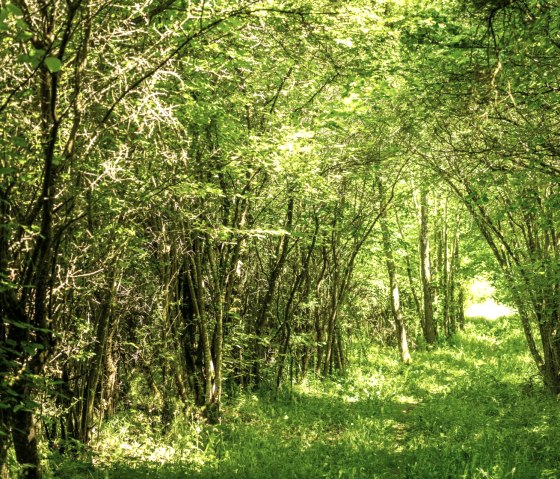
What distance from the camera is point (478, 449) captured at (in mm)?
7219

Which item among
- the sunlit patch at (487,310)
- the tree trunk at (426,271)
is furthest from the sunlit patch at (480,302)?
the tree trunk at (426,271)

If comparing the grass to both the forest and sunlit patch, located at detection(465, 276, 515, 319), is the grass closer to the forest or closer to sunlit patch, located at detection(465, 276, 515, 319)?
the forest

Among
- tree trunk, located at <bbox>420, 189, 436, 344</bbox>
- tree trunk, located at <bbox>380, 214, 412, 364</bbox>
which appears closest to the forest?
tree trunk, located at <bbox>380, 214, 412, 364</bbox>

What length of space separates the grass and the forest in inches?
2.2

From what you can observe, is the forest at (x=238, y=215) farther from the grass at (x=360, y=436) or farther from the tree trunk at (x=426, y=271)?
the tree trunk at (x=426, y=271)

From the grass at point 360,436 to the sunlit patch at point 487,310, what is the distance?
14.0 meters

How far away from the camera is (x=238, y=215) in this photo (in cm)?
955

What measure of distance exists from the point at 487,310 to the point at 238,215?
22996 mm

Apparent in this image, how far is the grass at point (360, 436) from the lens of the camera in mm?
6578

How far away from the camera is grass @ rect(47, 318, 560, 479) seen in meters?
6.58

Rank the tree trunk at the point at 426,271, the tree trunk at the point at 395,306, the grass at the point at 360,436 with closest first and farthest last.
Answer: the grass at the point at 360,436 → the tree trunk at the point at 395,306 → the tree trunk at the point at 426,271

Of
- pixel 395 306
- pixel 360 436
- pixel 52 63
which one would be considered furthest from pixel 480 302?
pixel 52 63

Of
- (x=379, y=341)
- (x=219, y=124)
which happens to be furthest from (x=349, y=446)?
(x=379, y=341)

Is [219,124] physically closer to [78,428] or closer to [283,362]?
[78,428]
